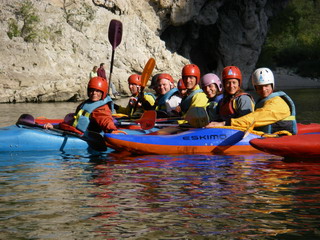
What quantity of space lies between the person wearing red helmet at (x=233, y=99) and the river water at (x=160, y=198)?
70 cm

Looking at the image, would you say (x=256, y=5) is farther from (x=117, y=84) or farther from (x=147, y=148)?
(x=147, y=148)

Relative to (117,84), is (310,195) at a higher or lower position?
lower

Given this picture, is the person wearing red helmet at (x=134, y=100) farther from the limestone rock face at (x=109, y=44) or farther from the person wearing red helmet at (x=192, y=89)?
the limestone rock face at (x=109, y=44)

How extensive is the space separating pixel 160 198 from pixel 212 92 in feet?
13.2

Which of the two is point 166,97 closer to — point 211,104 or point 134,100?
point 211,104

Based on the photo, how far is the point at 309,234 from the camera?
4.24 m

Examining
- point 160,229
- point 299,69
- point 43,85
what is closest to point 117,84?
point 43,85

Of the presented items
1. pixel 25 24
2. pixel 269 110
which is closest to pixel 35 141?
pixel 269 110

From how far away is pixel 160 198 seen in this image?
5320 millimetres

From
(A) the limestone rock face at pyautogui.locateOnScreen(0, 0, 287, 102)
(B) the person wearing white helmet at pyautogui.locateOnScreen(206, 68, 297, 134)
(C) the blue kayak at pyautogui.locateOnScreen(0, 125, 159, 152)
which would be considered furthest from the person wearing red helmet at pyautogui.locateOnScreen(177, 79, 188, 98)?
(A) the limestone rock face at pyautogui.locateOnScreen(0, 0, 287, 102)

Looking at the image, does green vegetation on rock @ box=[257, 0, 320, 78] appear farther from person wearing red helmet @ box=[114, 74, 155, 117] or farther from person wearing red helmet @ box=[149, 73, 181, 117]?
person wearing red helmet @ box=[149, 73, 181, 117]

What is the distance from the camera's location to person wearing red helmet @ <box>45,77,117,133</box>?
8250 millimetres

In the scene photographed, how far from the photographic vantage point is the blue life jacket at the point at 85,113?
328 inches

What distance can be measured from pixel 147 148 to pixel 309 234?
4.02 meters
